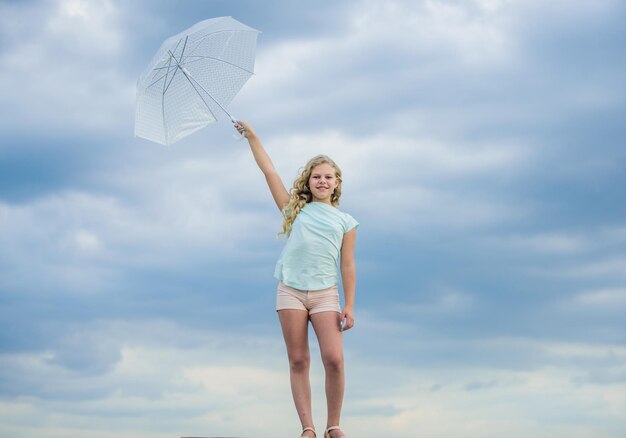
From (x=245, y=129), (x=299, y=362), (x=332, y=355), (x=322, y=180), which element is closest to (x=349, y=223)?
(x=322, y=180)

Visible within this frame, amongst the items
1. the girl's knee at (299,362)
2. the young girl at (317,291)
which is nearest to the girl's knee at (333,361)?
the young girl at (317,291)

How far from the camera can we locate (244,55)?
9.48 meters

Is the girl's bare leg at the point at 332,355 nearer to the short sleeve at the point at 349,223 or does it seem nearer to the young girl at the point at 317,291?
the young girl at the point at 317,291

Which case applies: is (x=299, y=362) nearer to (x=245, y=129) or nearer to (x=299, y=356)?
(x=299, y=356)

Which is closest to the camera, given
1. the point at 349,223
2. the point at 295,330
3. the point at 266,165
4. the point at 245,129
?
the point at 295,330

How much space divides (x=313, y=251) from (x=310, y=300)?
49cm

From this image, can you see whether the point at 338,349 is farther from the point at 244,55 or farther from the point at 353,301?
the point at 244,55

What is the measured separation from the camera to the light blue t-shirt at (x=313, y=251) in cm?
789

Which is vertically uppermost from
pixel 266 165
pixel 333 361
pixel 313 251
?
pixel 266 165

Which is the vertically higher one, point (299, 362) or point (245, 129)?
point (245, 129)

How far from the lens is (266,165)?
28.5ft

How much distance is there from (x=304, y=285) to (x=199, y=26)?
3.32 meters

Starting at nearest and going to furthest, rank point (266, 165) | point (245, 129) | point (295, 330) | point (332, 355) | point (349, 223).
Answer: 1. point (332, 355)
2. point (295, 330)
3. point (349, 223)
4. point (266, 165)
5. point (245, 129)

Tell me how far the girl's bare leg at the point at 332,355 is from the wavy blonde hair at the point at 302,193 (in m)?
1.01
